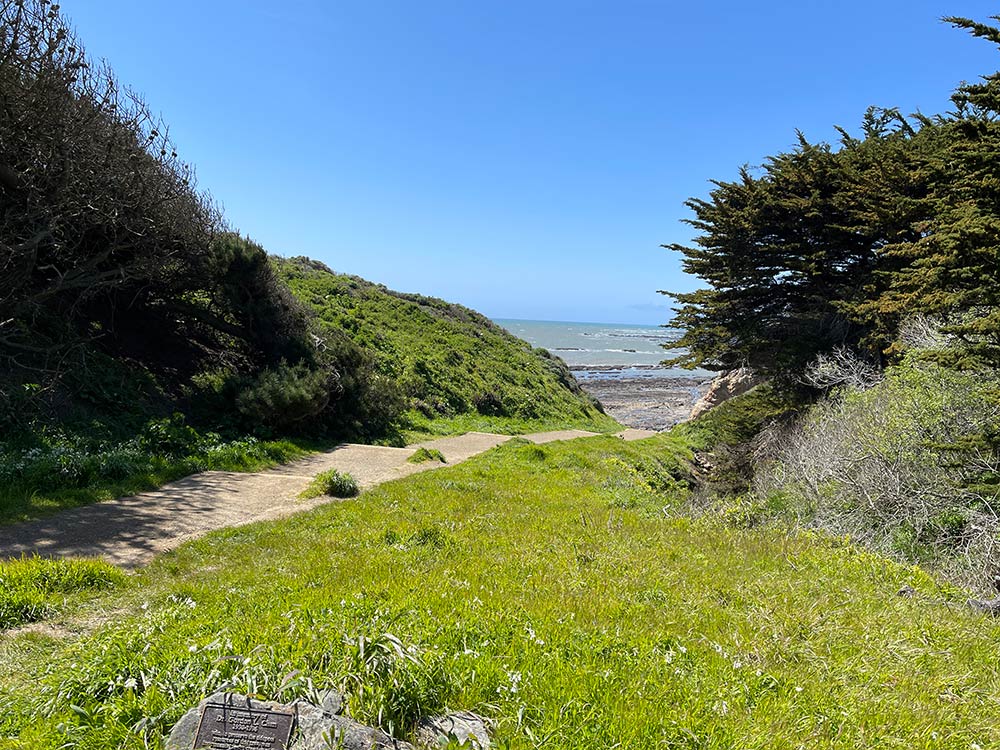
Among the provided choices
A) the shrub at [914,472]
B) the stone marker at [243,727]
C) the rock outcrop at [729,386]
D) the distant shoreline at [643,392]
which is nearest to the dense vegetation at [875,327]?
the shrub at [914,472]

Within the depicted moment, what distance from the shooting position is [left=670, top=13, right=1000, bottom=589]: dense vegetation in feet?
25.4

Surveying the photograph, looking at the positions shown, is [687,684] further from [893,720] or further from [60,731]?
[60,731]

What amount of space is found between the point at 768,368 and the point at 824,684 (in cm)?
1397

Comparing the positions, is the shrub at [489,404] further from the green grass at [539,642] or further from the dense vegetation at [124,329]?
the green grass at [539,642]

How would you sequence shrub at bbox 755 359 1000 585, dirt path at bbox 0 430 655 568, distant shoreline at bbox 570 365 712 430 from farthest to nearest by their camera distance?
distant shoreline at bbox 570 365 712 430 → shrub at bbox 755 359 1000 585 → dirt path at bbox 0 430 655 568

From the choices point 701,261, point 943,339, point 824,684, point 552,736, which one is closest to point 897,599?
point 824,684

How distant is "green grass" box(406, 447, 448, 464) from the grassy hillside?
5.30m

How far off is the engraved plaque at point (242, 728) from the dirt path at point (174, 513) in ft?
13.0

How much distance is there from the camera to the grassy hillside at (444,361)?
22.3m

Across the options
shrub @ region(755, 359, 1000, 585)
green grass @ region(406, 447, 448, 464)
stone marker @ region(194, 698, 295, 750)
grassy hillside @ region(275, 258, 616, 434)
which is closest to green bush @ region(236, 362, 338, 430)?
green grass @ region(406, 447, 448, 464)

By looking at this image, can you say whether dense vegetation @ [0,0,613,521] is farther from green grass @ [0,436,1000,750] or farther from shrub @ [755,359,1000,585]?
shrub @ [755,359,1000,585]

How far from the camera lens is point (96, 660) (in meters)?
2.95

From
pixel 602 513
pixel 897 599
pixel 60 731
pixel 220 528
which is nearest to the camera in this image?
pixel 60 731

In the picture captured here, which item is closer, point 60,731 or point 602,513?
point 60,731
